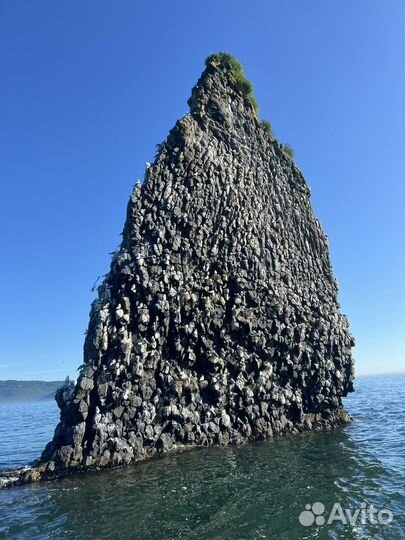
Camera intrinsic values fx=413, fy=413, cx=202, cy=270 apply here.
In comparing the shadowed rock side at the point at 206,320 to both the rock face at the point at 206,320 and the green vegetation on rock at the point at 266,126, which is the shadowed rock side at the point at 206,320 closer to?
the rock face at the point at 206,320

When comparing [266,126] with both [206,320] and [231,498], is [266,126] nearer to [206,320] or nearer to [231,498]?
[206,320]

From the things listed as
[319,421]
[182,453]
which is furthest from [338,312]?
[182,453]

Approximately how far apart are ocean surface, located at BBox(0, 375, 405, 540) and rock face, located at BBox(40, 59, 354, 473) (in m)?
3.67

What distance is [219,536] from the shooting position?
56.1 feet

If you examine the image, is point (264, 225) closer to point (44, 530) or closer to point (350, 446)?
point (350, 446)

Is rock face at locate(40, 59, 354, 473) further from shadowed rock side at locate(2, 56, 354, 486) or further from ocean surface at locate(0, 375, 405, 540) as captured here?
ocean surface at locate(0, 375, 405, 540)

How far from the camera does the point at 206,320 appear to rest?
122 feet

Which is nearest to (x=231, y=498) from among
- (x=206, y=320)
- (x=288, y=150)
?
(x=206, y=320)

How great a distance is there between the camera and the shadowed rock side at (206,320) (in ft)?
104

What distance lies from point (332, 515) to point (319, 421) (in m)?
23.3

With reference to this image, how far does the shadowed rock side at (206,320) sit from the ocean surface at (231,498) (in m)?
3.76

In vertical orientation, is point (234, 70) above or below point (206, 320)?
above

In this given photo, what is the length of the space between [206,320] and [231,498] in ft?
57.9

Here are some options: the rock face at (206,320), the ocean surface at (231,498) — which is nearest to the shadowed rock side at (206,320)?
the rock face at (206,320)
